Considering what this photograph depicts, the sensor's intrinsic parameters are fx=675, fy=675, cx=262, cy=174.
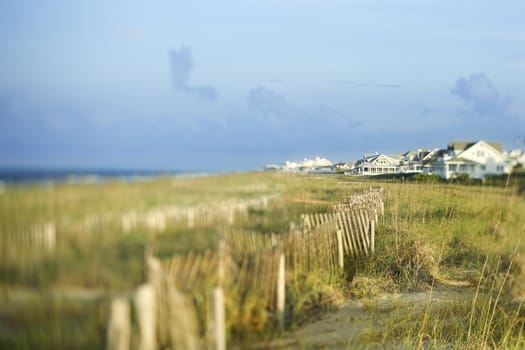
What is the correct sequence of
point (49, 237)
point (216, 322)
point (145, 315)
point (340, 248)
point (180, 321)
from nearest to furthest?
1. point (49, 237)
2. point (145, 315)
3. point (180, 321)
4. point (216, 322)
5. point (340, 248)

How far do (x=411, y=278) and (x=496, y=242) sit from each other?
28.1 inches

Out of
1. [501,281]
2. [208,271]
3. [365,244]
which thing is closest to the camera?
[208,271]

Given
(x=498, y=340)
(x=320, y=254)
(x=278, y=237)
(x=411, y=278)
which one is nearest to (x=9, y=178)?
(x=278, y=237)

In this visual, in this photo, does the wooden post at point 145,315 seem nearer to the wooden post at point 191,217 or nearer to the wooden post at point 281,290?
the wooden post at point 191,217

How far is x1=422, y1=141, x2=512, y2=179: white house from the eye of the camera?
13.8ft

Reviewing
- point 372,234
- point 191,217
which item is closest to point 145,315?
point 191,217

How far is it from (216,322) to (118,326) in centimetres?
49

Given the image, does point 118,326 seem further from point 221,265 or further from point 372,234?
point 372,234

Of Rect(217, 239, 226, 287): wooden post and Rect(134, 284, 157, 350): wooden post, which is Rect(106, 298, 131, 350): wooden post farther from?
Rect(217, 239, 226, 287): wooden post

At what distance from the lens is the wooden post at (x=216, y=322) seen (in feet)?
7.82

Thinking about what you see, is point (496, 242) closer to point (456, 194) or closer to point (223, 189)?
point (456, 194)

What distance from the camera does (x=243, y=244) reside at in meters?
2.82

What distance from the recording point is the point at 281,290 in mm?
2932

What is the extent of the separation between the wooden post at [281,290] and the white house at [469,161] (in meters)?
1.58
